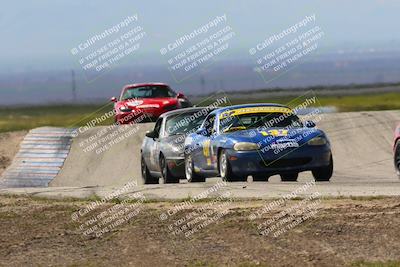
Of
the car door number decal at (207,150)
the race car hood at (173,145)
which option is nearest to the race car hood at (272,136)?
the car door number decal at (207,150)

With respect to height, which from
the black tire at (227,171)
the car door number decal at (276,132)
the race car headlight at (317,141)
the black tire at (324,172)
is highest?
the car door number decal at (276,132)

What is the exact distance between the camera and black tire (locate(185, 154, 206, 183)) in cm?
1836

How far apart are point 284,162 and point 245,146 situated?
0.72 meters

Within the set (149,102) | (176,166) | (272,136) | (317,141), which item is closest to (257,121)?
(272,136)

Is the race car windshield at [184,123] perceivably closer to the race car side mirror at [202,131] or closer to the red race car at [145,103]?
the race car side mirror at [202,131]

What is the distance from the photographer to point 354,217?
12023 mm

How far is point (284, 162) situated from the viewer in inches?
661

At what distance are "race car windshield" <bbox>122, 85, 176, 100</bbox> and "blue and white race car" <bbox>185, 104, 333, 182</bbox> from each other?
550 inches

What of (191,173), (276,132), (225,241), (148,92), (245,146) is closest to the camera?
(225,241)

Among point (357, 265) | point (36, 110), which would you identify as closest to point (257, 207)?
point (357, 265)

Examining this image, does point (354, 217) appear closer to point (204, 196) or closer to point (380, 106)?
point (204, 196)

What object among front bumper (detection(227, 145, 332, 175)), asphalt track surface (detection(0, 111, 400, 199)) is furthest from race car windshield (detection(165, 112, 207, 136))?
front bumper (detection(227, 145, 332, 175))

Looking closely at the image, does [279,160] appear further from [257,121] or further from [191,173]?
[191,173]

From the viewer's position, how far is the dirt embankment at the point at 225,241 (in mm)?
10461
